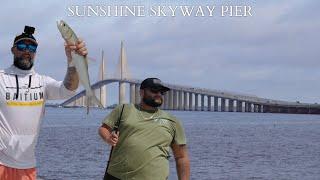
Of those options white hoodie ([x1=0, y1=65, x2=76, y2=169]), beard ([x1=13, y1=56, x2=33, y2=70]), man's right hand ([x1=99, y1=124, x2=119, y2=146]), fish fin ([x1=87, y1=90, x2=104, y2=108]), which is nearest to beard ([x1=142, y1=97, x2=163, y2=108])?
man's right hand ([x1=99, y1=124, x2=119, y2=146])

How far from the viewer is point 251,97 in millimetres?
191750

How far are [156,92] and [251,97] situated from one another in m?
188

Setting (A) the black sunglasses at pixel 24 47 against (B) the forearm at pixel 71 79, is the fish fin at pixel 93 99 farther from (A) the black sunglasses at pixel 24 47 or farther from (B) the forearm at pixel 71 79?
(A) the black sunglasses at pixel 24 47

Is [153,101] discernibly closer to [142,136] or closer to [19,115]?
[142,136]

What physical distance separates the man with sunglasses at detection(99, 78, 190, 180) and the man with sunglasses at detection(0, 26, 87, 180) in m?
0.85

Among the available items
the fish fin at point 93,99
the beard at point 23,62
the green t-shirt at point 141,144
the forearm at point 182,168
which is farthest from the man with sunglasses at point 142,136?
the beard at point 23,62

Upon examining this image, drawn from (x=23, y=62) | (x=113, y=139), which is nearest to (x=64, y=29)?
(x=23, y=62)

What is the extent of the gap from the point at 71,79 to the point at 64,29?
65 centimetres

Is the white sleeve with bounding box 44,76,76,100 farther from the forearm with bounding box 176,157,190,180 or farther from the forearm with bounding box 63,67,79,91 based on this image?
the forearm with bounding box 176,157,190,180

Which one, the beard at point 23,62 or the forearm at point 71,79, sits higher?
the beard at point 23,62

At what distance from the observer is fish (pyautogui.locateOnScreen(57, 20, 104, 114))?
181 inches

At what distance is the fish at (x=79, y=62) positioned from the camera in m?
4.59

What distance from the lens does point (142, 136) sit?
229 inches

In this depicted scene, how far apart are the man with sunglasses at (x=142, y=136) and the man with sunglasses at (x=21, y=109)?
2.77 ft
